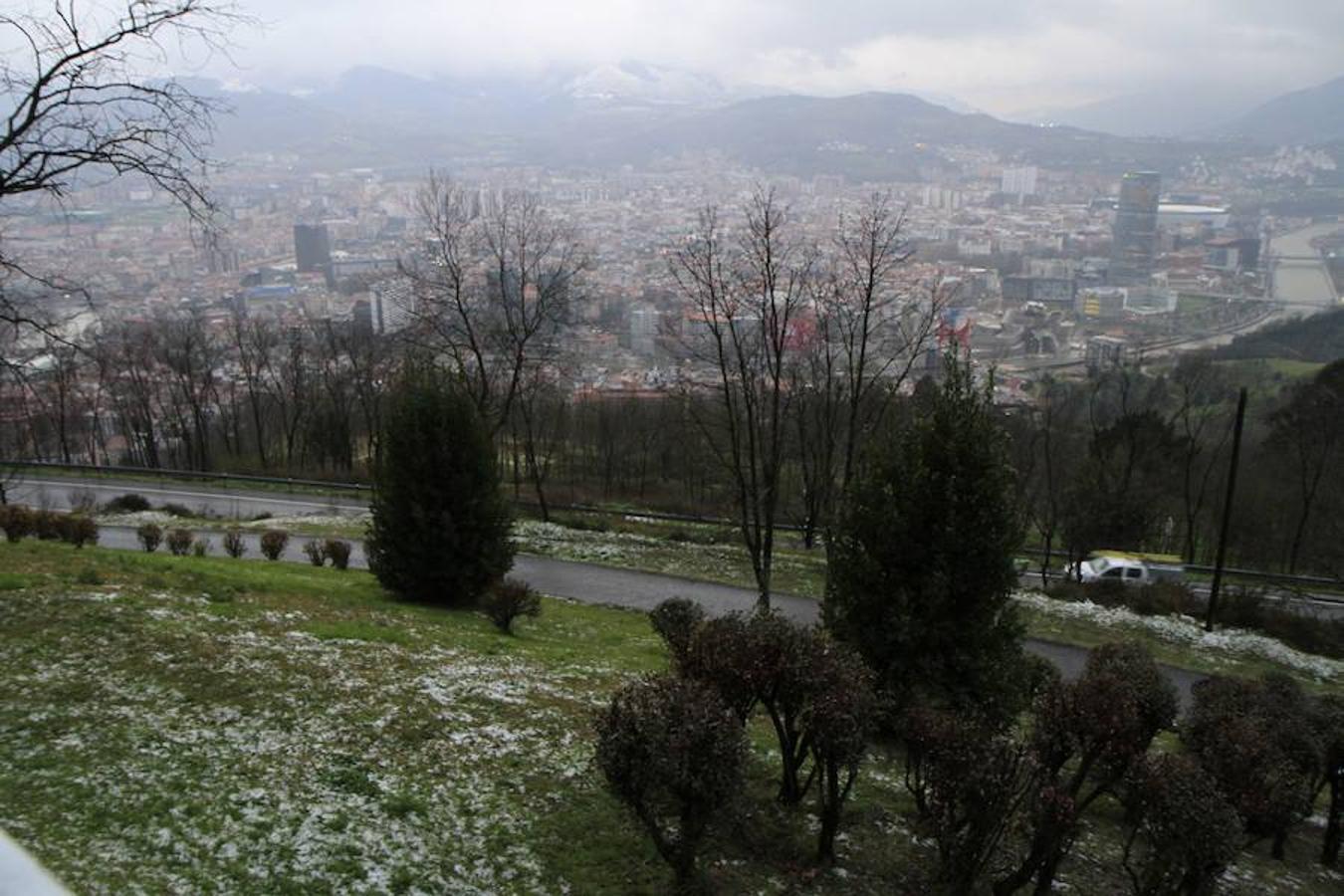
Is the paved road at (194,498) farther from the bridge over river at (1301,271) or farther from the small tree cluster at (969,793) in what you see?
the bridge over river at (1301,271)

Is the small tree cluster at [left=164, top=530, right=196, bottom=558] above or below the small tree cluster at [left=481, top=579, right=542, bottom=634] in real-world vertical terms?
below

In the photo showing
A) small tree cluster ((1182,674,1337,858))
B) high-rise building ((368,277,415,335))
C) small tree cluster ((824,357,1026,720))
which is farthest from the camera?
high-rise building ((368,277,415,335))

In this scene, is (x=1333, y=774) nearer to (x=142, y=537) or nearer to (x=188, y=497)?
(x=142, y=537)

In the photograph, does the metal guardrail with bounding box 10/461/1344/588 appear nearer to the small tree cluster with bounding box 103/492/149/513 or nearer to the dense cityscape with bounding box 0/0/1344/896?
the dense cityscape with bounding box 0/0/1344/896

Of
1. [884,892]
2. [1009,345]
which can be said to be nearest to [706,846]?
[884,892]

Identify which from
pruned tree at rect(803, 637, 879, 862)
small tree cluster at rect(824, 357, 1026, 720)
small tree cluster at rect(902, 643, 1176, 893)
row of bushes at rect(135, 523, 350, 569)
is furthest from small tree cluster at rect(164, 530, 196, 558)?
small tree cluster at rect(902, 643, 1176, 893)

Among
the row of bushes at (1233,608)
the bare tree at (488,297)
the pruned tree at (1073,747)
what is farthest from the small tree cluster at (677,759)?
the bare tree at (488,297)

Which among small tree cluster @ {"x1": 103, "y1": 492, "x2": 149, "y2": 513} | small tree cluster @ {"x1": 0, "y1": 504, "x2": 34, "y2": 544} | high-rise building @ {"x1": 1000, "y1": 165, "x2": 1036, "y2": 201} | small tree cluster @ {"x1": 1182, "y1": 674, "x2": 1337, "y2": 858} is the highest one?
high-rise building @ {"x1": 1000, "y1": 165, "x2": 1036, "y2": 201}
